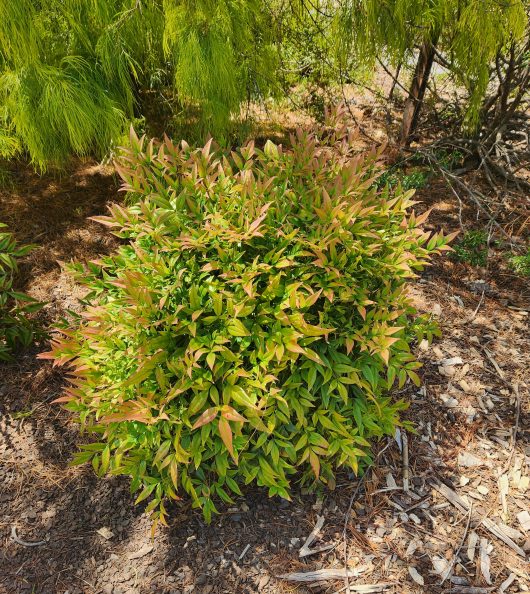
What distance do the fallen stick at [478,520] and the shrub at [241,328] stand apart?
44 centimetres

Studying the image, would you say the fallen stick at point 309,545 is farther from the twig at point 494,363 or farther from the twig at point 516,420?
the twig at point 494,363

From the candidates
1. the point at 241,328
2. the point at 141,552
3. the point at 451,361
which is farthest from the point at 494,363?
the point at 141,552

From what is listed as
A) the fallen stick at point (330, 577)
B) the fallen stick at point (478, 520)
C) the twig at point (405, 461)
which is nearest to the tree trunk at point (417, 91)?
the twig at point (405, 461)

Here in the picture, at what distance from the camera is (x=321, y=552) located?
63.6 inches

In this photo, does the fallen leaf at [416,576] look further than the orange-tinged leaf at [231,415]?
Yes

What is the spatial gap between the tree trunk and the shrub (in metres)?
1.76

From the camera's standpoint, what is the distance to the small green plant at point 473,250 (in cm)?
274

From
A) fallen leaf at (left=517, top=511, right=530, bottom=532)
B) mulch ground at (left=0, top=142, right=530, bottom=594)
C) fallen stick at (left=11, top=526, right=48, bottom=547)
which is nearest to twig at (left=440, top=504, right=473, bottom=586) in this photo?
mulch ground at (left=0, top=142, right=530, bottom=594)

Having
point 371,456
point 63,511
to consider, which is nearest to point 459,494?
point 371,456

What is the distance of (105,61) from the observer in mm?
2219

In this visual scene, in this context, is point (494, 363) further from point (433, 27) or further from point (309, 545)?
point (433, 27)

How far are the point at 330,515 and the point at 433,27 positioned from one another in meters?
2.14

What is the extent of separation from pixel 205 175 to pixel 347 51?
1249mm

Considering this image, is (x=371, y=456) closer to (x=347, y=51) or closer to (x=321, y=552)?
(x=321, y=552)
